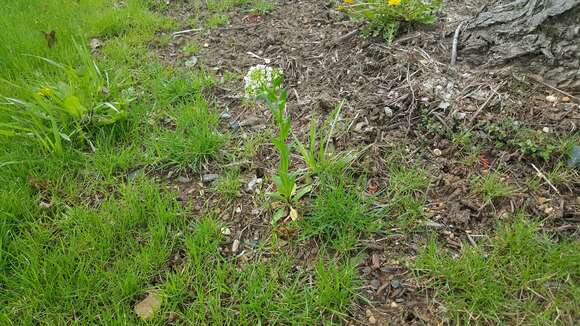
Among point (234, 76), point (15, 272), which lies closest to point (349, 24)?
point (234, 76)

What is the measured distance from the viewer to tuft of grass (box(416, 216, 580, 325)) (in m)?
1.46

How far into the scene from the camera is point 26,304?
160 centimetres

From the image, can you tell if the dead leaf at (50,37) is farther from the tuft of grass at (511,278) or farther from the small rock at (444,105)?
the tuft of grass at (511,278)

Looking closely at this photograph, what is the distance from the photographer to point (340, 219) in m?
1.83

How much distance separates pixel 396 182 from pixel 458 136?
469 mm

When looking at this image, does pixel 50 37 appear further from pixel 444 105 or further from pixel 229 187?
pixel 444 105

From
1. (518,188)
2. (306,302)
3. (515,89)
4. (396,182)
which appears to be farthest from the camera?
(515,89)

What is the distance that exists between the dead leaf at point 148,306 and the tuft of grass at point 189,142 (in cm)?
80

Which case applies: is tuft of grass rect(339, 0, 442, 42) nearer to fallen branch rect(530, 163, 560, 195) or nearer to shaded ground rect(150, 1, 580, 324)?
shaded ground rect(150, 1, 580, 324)

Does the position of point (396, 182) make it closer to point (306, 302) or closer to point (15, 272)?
point (306, 302)

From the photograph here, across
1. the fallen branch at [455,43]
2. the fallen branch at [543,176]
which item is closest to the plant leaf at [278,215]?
the fallen branch at [543,176]

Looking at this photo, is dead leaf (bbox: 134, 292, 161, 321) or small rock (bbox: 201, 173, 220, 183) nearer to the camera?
dead leaf (bbox: 134, 292, 161, 321)

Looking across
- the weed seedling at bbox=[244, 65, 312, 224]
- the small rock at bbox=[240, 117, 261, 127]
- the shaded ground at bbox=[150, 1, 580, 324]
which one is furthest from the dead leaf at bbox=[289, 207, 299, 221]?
the small rock at bbox=[240, 117, 261, 127]

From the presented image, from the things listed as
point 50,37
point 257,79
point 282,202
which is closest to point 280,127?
point 257,79
